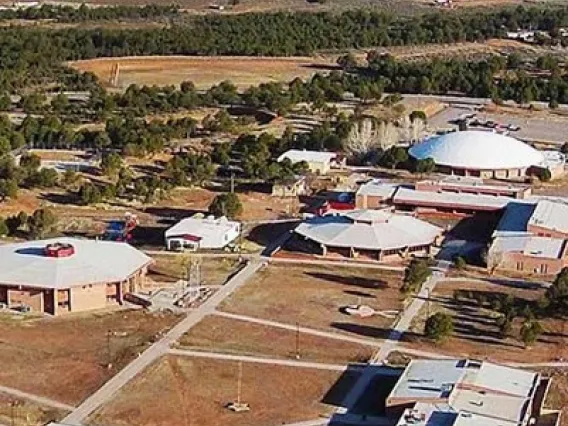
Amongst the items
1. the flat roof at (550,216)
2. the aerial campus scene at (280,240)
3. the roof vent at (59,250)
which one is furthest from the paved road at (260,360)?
the flat roof at (550,216)

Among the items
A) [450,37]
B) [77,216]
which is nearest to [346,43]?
[450,37]

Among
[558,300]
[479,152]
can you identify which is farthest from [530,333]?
[479,152]

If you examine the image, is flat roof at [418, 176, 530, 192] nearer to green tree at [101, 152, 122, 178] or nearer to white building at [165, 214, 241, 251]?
white building at [165, 214, 241, 251]

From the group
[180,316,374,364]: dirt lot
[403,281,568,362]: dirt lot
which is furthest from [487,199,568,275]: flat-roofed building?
[180,316,374,364]: dirt lot

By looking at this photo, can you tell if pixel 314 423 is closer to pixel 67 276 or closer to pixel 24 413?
pixel 24 413

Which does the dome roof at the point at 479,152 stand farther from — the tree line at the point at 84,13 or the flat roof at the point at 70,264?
the tree line at the point at 84,13

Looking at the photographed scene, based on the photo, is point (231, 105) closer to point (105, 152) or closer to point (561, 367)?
point (105, 152)
